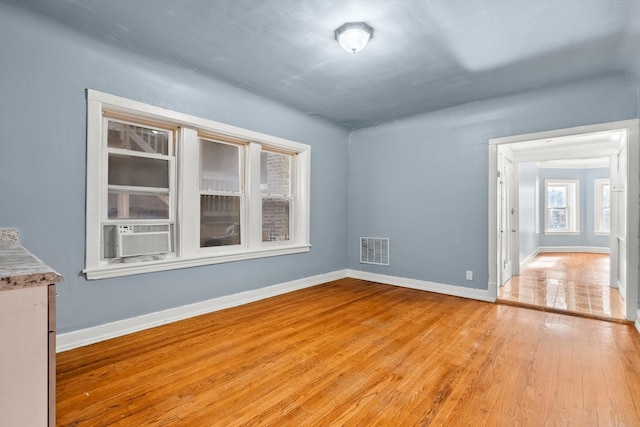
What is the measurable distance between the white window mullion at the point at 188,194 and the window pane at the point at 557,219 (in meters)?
10.1

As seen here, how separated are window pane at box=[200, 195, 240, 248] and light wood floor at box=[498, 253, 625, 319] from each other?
3582mm

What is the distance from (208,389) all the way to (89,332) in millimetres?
1419

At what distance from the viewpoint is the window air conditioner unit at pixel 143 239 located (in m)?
2.91

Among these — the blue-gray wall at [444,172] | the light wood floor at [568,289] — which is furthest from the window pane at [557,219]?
the blue-gray wall at [444,172]

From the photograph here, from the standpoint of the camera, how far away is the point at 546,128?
3699 millimetres

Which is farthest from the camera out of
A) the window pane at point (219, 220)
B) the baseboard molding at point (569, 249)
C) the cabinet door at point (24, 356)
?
the baseboard molding at point (569, 249)

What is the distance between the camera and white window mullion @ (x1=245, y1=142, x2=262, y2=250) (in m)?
4.02

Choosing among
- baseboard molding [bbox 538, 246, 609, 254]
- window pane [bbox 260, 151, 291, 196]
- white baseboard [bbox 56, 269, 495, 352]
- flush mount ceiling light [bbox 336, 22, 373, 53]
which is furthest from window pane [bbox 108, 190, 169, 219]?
baseboard molding [bbox 538, 246, 609, 254]

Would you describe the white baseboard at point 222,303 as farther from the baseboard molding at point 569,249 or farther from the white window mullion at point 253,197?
the baseboard molding at point 569,249

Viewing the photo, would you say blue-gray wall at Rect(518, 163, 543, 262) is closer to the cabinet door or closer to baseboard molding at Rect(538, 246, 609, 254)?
baseboard molding at Rect(538, 246, 609, 254)

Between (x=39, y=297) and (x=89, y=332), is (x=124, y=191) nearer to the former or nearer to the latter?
(x=89, y=332)

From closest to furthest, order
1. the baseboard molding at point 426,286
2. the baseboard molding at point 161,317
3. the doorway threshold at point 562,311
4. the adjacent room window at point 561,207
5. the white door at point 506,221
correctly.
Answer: the baseboard molding at point 161,317
the doorway threshold at point 562,311
the baseboard molding at point 426,286
the white door at point 506,221
the adjacent room window at point 561,207

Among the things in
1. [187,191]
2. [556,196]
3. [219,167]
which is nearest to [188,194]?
[187,191]

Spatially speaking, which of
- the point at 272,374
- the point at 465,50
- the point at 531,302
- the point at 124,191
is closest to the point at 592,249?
the point at 531,302
